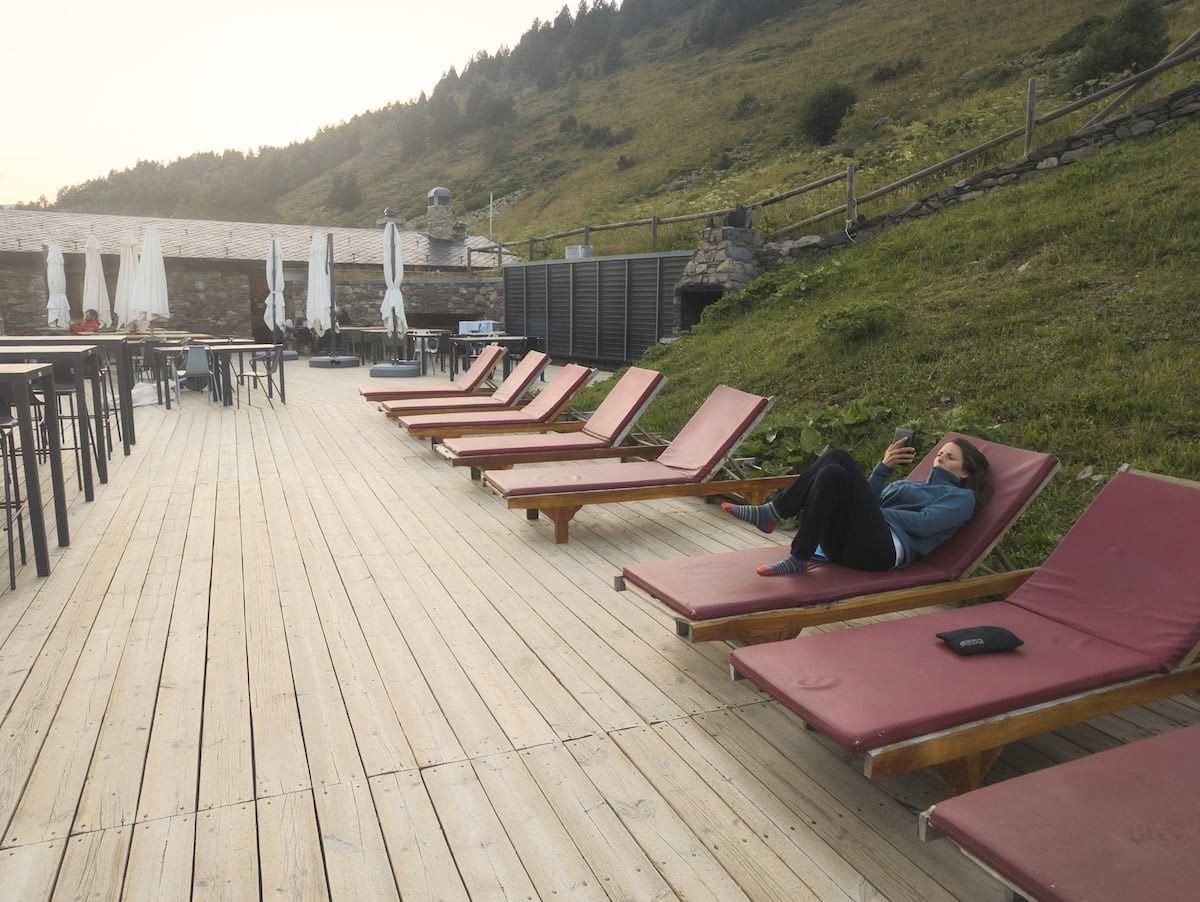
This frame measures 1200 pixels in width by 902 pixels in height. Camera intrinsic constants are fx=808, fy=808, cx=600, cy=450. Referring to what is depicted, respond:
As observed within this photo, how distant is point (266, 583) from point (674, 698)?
2.05 m

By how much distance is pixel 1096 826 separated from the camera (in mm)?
1504

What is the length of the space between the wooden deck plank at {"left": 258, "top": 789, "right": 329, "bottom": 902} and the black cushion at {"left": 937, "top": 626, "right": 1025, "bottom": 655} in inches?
68.3

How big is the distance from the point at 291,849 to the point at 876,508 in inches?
86.1

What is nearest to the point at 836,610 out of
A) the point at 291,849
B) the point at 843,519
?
the point at 843,519

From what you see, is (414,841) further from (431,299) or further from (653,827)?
(431,299)

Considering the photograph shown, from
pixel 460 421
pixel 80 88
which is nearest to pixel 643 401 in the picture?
pixel 460 421

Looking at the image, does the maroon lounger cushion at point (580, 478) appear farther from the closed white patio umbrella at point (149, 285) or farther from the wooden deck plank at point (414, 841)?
the closed white patio umbrella at point (149, 285)

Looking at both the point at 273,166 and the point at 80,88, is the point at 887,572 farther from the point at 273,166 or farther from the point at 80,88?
the point at 273,166

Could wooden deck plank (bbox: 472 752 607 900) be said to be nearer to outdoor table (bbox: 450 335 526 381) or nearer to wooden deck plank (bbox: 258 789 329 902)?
wooden deck plank (bbox: 258 789 329 902)

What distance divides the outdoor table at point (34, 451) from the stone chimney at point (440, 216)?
20.1 meters

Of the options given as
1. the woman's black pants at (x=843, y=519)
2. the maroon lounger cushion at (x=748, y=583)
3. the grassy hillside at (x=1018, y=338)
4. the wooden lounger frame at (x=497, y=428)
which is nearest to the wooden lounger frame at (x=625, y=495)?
the grassy hillside at (x=1018, y=338)

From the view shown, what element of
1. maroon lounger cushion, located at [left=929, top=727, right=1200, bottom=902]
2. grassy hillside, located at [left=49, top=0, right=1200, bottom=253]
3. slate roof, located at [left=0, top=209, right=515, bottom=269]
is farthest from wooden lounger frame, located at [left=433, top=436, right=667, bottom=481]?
slate roof, located at [left=0, top=209, right=515, bottom=269]

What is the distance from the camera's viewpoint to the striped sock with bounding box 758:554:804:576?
9.81 feet

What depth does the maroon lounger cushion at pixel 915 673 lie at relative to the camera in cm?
194
